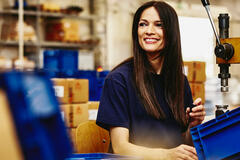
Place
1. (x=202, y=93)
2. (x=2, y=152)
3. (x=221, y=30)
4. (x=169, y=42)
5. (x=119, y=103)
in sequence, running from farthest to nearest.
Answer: (x=202, y=93) < (x=169, y=42) < (x=119, y=103) < (x=221, y=30) < (x=2, y=152)

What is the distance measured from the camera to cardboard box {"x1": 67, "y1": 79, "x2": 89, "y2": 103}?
3086 mm

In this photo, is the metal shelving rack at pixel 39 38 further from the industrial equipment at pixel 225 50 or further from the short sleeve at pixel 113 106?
the industrial equipment at pixel 225 50

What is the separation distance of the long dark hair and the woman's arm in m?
0.17

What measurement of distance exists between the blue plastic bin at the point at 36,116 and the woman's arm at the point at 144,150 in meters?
0.76

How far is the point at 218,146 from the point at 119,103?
0.61 m

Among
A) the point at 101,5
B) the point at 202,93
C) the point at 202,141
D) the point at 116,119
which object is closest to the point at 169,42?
the point at 116,119

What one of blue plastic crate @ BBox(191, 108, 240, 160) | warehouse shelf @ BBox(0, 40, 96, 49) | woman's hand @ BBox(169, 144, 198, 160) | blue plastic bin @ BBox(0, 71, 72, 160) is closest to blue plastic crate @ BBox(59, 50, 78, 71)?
warehouse shelf @ BBox(0, 40, 96, 49)

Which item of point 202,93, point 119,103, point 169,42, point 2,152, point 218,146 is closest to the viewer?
point 2,152

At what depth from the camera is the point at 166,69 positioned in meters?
1.73

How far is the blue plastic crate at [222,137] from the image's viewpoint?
3.16ft

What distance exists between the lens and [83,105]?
3.14 metres

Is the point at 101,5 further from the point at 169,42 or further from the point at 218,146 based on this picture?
the point at 218,146

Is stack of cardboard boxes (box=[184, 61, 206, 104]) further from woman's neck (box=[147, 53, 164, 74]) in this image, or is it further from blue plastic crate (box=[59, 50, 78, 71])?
woman's neck (box=[147, 53, 164, 74])

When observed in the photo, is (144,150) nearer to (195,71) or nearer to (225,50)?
(225,50)
